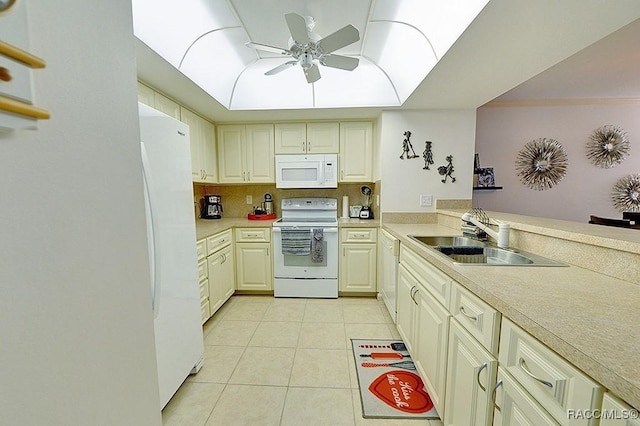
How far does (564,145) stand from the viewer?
12.3 feet

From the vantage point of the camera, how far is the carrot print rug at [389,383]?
1.53 meters

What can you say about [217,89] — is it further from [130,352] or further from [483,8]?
[130,352]

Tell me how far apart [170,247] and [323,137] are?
7.24 ft

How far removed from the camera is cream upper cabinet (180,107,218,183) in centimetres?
272

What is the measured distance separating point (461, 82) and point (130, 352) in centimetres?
254

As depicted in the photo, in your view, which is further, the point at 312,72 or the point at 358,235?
the point at 358,235

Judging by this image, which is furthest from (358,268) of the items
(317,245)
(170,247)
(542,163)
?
(542,163)

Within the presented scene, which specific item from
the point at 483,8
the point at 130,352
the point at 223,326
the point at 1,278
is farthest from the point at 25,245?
the point at 223,326

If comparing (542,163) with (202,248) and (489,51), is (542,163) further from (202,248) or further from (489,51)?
(202,248)

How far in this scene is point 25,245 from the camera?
427mm

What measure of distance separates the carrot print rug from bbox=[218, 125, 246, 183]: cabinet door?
7.72 ft

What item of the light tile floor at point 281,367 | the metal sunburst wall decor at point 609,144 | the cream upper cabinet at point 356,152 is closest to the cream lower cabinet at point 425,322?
the light tile floor at point 281,367

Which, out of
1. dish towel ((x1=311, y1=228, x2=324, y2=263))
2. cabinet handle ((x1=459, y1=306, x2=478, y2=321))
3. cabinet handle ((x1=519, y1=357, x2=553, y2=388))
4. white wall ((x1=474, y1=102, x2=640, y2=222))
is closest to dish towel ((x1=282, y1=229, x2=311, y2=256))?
dish towel ((x1=311, y1=228, x2=324, y2=263))

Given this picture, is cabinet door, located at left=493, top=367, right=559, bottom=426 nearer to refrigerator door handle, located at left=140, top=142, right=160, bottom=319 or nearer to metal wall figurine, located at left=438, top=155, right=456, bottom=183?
refrigerator door handle, located at left=140, top=142, right=160, bottom=319
